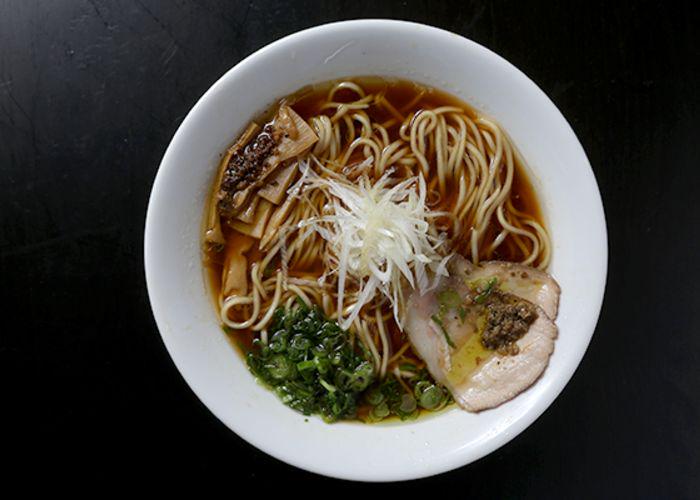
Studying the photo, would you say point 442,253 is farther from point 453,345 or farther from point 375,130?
point 375,130

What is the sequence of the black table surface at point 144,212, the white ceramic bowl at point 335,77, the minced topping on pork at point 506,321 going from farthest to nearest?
the black table surface at point 144,212 < the minced topping on pork at point 506,321 < the white ceramic bowl at point 335,77

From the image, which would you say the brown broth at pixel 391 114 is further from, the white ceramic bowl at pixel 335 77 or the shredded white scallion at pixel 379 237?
the shredded white scallion at pixel 379 237

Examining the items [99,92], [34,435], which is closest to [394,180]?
[99,92]

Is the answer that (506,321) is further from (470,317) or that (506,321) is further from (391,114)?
(391,114)

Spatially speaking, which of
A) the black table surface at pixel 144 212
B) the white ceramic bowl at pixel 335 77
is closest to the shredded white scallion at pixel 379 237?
the white ceramic bowl at pixel 335 77

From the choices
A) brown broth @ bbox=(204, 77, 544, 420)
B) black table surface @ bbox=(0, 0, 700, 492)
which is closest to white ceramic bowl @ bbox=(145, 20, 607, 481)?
brown broth @ bbox=(204, 77, 544, 420)

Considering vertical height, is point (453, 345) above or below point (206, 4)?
below

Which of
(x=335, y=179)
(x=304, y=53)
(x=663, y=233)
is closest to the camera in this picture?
(x=304, y=53)

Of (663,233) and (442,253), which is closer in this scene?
(442,253)
